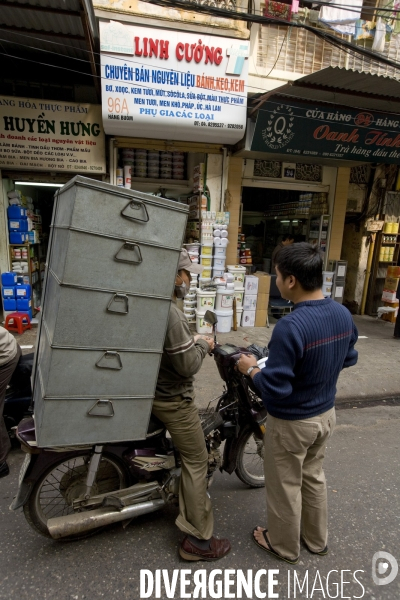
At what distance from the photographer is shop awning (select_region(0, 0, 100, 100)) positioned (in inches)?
187

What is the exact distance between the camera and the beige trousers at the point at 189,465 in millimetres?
2109

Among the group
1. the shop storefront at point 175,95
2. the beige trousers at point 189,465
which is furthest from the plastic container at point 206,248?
the beige trousers at point 189,465

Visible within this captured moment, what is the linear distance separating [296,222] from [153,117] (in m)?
5.21

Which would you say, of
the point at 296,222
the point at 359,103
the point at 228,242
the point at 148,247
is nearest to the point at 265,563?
the point at 148,247

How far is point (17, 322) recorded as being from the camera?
6117mm

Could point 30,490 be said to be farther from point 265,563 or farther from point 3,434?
point 265,563

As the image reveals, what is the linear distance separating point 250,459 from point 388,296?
719cm

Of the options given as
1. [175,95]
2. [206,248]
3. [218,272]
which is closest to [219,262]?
[218,272]

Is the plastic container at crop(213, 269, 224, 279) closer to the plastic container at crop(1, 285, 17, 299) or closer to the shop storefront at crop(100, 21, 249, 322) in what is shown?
the shop storefront at crop(100, 21, 249, 322)

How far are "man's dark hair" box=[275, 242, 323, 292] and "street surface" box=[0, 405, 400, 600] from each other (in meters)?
1.73

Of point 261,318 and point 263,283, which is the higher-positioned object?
point 263,283

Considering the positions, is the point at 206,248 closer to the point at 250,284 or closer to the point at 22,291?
the point at 250,284

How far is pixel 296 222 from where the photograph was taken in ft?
31.8

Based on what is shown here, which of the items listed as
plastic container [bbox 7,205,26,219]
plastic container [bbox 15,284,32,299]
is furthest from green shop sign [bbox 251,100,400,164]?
plastic container [bbox 15,284,32,299]
